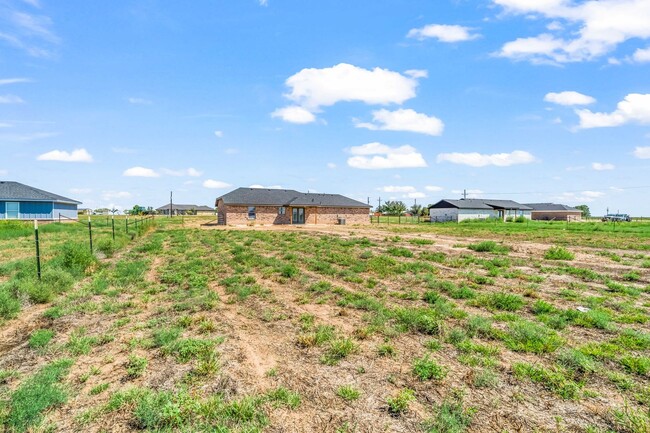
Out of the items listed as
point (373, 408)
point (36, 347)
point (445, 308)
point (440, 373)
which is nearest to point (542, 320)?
point (445, 308)

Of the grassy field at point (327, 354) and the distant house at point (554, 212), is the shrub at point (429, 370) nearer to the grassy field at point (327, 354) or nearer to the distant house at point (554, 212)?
the grassy field at point (327, 354)

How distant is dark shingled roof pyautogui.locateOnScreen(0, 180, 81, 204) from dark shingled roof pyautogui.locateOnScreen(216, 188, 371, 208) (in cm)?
2129

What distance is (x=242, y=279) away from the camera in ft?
34.1

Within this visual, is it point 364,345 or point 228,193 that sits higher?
point 228,193

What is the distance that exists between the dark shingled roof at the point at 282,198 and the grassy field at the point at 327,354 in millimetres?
33803

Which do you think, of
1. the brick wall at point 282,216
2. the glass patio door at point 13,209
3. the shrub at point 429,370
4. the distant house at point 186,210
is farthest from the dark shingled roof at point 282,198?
the distant house at point 186,210

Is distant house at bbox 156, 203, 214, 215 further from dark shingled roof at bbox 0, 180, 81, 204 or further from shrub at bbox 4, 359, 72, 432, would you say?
shrub at bbox 4, 359, 72, 432

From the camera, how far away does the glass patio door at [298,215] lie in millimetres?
46441

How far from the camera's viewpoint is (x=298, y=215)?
153 ft

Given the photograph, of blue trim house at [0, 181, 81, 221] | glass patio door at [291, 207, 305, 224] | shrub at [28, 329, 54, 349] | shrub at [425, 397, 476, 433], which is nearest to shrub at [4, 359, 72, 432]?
shrub at [28, 329, 54, 349]

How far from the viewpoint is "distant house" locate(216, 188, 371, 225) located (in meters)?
43.5

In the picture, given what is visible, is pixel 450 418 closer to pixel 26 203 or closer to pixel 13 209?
pixel 13 209

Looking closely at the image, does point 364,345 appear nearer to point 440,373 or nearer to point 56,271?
point 440,373

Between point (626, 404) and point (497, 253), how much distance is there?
12821 mm
